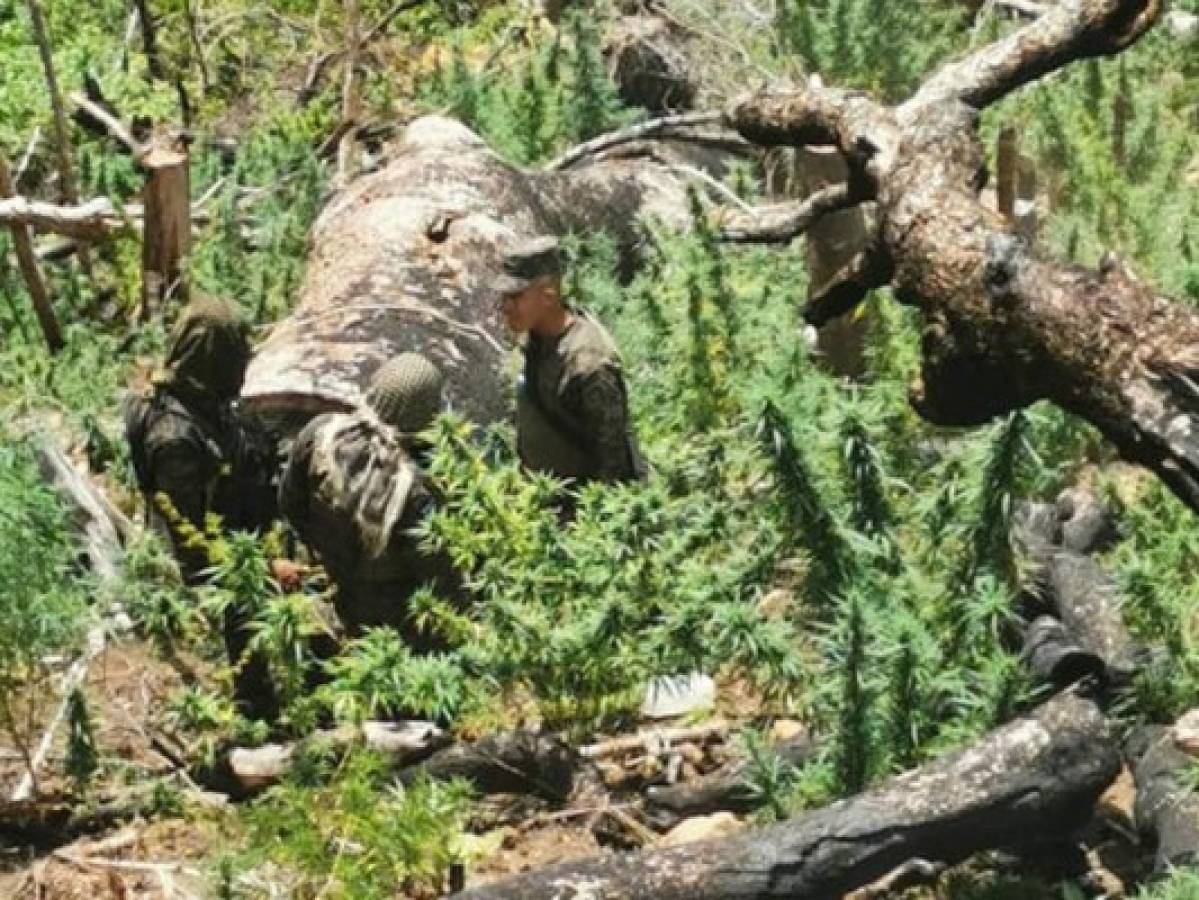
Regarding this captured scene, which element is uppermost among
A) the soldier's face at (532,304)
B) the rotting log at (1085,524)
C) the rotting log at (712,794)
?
the soldier's face at (532,304)

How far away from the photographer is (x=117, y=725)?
689 centimetres

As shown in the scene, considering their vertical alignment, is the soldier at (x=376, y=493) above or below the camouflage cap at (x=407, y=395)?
below

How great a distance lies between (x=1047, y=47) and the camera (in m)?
5.36

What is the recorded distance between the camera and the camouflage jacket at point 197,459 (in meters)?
6.96

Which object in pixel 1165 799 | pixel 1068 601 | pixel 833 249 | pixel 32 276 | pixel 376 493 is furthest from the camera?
pixel 32 276

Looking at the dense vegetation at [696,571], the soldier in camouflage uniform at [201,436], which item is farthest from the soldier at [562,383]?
the soldier in camouflage uniform at [201,436]

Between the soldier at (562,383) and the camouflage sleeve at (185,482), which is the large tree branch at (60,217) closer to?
the camouflage sleeve at (185,482)

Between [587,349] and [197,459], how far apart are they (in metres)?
1.40

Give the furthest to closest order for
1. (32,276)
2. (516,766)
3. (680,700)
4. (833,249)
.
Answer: (32,276), (833,249), (680,700), (516,766)

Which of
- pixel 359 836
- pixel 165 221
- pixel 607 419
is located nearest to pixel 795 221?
pixel 607 419

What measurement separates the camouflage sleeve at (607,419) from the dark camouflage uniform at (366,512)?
21.3 inches

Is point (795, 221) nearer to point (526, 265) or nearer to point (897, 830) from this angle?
point (526, 265)

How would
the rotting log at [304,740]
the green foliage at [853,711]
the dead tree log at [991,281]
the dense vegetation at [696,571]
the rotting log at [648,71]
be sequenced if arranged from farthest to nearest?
1. the rotting log at [648,71]
2. the rotting log at [304,740]
3. the dense vegetation at [696,571]
4. the green foliage at [853,711]
5. the dead tree log at [991,281]

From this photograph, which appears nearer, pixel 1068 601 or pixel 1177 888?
→ pixel 1177 888
